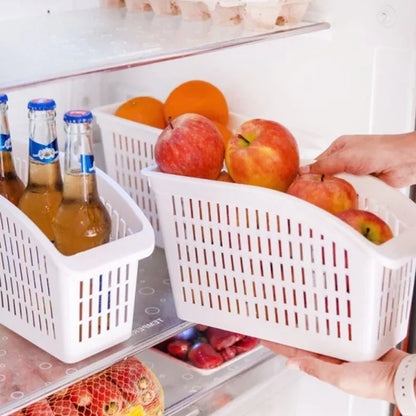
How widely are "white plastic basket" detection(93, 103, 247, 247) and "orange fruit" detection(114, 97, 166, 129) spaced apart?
0.02m

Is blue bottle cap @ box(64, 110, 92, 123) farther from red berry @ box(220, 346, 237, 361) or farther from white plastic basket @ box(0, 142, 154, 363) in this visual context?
red berry @ box(220, 346, 237, 361)

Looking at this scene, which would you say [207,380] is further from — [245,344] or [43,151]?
[43,151]

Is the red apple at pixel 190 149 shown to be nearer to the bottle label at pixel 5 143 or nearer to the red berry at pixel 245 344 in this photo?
the bottle label at pixel 5 143

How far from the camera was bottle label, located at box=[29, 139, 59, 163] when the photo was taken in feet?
3.52

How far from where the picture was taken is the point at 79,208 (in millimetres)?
1074

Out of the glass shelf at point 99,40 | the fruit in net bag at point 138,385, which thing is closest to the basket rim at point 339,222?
the glass shelf at point 99,40

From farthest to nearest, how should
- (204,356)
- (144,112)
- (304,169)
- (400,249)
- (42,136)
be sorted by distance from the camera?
(144,112), (204,356), (304,169), (42,136), (400,249)

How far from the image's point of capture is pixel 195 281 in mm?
1145

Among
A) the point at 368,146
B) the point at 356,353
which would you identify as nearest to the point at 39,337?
the point at 356,353

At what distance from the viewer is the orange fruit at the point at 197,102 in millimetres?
1384

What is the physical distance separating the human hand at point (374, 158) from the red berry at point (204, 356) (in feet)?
1.18

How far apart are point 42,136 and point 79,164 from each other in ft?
0.22

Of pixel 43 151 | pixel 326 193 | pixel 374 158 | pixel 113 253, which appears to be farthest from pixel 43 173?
pixel 374 158

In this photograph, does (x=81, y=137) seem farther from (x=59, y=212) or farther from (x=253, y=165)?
(x=253, y=165)
